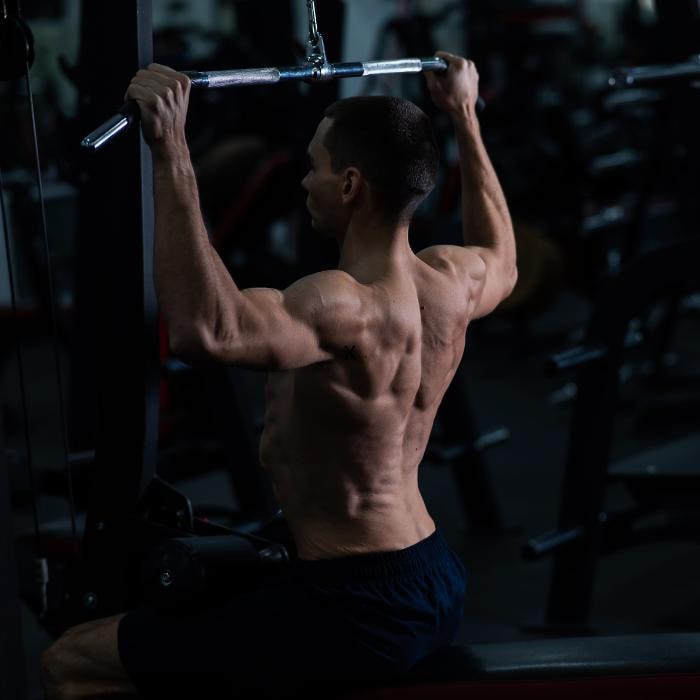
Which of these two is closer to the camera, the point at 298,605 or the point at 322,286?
the point at 322,286

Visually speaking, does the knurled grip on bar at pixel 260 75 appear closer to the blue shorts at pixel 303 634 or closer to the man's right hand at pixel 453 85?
the man's right hand at pixel 453 85

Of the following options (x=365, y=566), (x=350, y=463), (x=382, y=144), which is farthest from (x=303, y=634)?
(x=382, y=144)

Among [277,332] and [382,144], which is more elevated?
[382,144]

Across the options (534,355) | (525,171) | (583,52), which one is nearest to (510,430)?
(534,355)

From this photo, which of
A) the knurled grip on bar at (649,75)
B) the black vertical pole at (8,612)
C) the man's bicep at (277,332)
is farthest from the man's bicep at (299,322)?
the knurled grip on bar at (649,75)

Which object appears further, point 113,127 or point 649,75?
point 649,75

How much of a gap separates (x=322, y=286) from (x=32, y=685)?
1603 millimetres

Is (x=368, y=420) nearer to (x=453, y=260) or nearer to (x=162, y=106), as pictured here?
(x=453, y=260)

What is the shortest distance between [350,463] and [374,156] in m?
0.41

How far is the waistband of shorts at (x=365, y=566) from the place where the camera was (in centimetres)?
175

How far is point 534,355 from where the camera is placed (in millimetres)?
6152

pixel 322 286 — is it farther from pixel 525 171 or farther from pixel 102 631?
pixel 525 171

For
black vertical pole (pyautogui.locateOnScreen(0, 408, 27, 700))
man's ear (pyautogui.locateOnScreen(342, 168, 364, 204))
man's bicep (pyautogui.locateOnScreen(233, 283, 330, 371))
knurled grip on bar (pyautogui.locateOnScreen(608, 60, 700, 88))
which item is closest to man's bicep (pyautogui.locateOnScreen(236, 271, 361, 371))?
man's bicep (pyautogui.locateOnScreen(233, 283, 330, 371))

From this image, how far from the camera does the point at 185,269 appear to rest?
1480 millimetres
